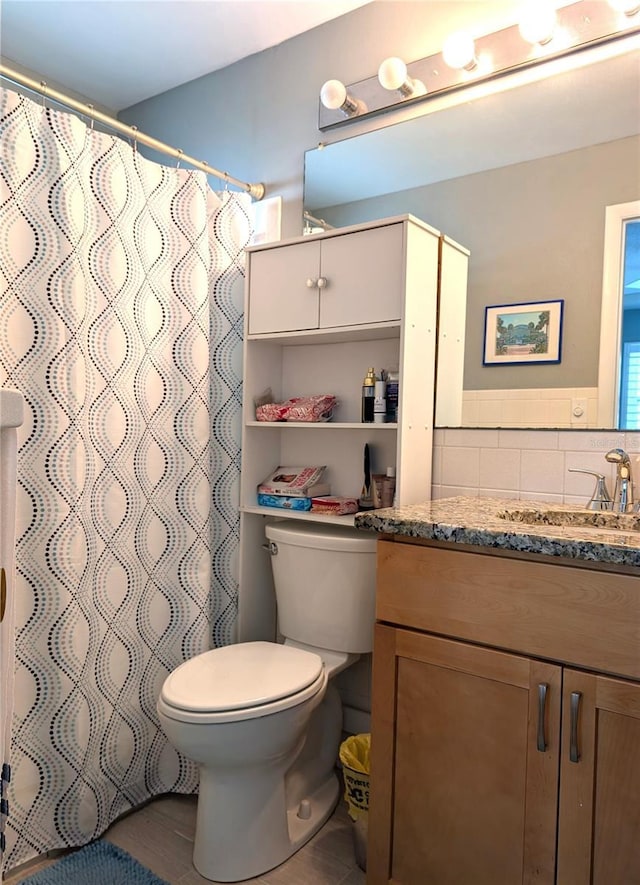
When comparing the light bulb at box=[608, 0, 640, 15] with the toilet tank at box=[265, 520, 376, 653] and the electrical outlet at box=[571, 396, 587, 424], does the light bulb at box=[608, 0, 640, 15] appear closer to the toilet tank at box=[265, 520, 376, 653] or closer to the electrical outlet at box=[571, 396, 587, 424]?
the electrical outlet at box=[571, 396, 587, 424]

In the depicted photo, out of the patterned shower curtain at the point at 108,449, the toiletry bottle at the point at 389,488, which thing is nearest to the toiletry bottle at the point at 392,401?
the toiletry bottle at the point at 389,488

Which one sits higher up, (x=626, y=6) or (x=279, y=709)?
(x=626, y=6)

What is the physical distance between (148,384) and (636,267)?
53.9 inches

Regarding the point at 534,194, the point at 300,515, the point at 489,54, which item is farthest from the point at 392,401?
the point at 489,54

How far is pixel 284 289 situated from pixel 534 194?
0.77 meters

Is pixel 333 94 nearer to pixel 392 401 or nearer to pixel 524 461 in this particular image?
pixel 392 401

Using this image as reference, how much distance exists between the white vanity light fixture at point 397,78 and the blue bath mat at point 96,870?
2.24 meters

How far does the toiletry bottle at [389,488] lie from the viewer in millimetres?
1825

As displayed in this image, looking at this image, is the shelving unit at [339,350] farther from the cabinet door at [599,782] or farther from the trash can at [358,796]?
the cabinet door at [599,782]

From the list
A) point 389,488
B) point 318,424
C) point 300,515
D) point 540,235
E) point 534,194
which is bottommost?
point 300,515

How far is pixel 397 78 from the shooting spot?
1.81 m

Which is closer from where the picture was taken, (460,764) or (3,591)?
(3,591)

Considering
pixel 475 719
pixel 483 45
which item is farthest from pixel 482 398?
pixel 483 45

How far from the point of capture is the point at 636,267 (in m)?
1.57
